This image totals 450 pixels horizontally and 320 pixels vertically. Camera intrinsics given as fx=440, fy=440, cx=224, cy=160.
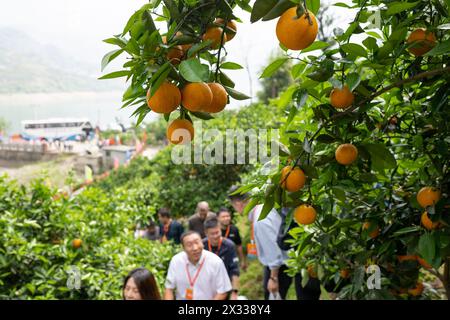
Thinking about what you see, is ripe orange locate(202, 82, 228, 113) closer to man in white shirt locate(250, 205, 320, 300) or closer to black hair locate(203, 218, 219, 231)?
man in white shirt locate(250, 205, 320, 300)

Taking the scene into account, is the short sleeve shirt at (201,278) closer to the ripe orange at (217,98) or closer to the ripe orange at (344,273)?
the ripe orange at (344,273)

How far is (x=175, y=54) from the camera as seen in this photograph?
0.71 metres

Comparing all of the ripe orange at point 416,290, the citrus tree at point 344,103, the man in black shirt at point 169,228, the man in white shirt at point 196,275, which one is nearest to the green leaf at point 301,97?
the citrus tree at point 344,103

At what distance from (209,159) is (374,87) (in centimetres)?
434

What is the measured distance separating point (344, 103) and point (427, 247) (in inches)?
15.8

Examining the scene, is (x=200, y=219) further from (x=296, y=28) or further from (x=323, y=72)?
(x=296, y=28)

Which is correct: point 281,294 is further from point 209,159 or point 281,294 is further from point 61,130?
point 61,130

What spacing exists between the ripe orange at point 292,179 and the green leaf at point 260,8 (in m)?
0.37

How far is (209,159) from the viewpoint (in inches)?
209

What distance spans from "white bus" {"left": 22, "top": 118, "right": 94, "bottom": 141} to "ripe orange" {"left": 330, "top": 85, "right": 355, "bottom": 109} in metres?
19.7

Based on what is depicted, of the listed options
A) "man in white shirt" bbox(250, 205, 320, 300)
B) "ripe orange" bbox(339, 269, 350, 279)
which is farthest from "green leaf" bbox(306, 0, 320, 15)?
"man in white shirt" bbox(250, 205, 320, 300)

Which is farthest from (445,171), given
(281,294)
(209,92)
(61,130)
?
(61,130)

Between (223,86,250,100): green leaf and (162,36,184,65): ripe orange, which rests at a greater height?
(162,36,184,65): ripe orange

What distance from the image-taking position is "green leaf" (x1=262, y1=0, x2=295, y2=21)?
62cm
